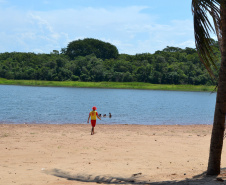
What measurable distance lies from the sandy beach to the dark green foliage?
115m

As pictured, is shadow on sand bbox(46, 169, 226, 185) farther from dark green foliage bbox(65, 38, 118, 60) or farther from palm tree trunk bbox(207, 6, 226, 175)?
dark green foliage bbox(65, 38, 118, 60)

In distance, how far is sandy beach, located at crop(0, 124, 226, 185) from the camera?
26.0ft

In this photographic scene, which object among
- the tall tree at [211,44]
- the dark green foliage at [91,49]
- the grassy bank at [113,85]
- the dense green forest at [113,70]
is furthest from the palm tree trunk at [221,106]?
the dark green foliage at [91,49]

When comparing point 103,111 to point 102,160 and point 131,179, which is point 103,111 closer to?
point 102,160

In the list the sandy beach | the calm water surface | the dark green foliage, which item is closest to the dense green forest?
the dark green foliage

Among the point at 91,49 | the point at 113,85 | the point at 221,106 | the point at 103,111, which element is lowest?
the point at 103,111

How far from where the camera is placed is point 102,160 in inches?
408

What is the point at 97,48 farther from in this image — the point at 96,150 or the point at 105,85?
the point at 96,150

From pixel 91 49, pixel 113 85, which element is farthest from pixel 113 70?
pixel 91 49

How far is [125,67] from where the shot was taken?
10375 centimetres

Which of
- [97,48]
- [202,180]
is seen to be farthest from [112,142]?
[97,48]

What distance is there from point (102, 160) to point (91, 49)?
12041cm

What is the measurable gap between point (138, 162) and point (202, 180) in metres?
3.29

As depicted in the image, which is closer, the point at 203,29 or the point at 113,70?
the point at 203,29
